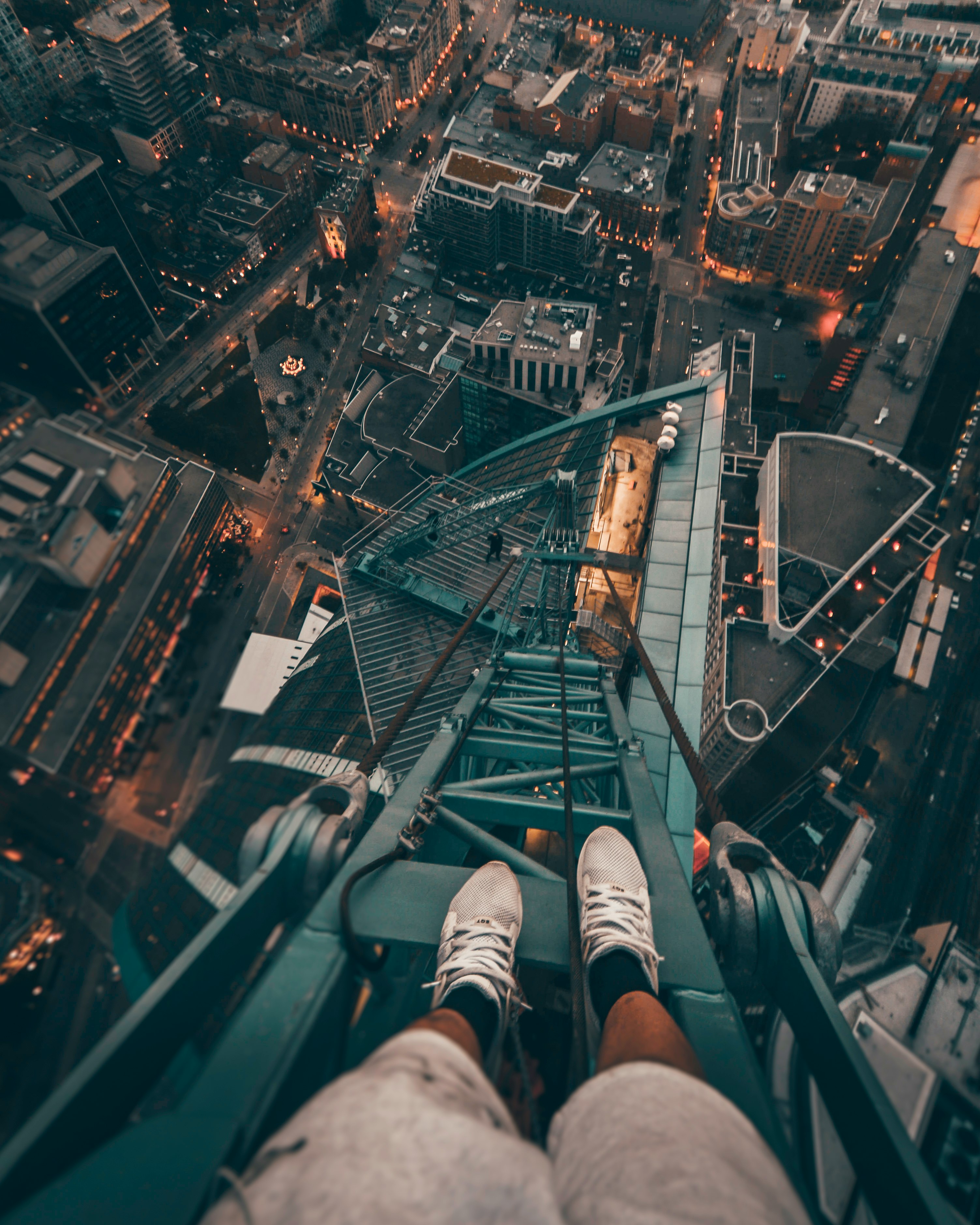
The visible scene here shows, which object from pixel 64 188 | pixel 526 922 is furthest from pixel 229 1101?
pixel 64 188

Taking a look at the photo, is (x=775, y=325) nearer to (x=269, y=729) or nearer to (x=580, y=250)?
(x=580, y=250)

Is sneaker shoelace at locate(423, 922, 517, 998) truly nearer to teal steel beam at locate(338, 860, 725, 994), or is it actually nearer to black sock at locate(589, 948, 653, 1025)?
teal steel beam at locate(338, 860, 725, 994)

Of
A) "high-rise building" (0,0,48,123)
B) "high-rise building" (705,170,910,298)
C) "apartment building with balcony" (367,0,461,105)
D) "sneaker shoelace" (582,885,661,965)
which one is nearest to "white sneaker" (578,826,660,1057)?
"sneaker shoelace" (582,885,661,965)

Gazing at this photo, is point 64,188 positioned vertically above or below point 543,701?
above

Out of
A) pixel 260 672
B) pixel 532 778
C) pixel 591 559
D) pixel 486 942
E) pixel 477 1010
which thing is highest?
pixel 591 559

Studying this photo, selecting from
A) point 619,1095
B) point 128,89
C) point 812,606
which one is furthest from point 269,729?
point 128,89

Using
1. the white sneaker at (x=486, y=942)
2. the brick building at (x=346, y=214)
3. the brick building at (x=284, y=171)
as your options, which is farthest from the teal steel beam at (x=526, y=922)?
the brick building at (x=284, y=171)

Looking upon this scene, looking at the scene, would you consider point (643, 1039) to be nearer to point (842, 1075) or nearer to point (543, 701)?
point (842, 1075)
